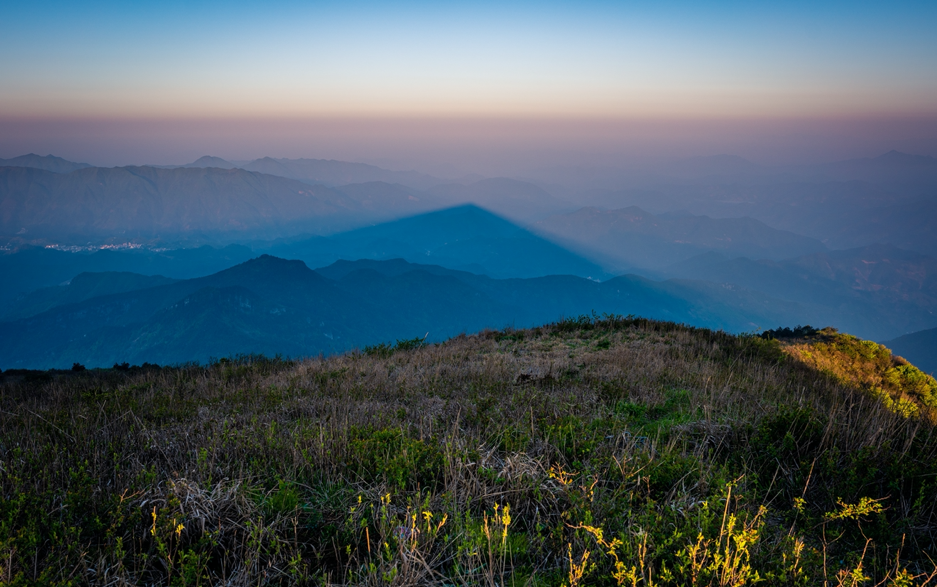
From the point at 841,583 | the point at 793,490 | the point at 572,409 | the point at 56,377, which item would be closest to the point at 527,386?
the point at 572,409

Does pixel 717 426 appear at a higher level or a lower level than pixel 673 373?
higher

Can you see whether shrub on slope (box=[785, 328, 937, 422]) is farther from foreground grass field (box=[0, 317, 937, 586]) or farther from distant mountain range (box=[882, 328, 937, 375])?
distant mountain range (box=[882, 328, 937, 375])

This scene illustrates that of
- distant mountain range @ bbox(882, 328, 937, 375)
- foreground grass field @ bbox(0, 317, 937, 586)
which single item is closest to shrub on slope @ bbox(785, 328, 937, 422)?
foreground grass field @ bbox(0, 317, 937, 586)

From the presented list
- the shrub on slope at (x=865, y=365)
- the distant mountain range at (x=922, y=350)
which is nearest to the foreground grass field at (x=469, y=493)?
the shrub on slope at (x=865, y=365)

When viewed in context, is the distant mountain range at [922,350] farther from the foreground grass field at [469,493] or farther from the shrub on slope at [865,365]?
the foreground grass field at [469,493]

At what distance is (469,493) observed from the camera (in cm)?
357

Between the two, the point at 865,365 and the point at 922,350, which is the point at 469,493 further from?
the point at 922,350

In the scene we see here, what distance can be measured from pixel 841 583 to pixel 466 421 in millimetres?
3889

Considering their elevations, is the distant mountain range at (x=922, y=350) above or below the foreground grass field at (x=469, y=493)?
below

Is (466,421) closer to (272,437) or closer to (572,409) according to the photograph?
(572,409)

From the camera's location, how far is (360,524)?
3131mm

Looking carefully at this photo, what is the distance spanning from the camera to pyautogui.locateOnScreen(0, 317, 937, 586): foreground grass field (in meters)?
2.86

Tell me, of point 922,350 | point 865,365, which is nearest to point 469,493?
point 865,365

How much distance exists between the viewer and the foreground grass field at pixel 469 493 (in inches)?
112
